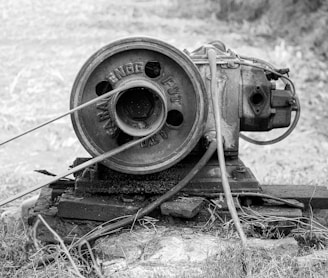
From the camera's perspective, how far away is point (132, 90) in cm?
341

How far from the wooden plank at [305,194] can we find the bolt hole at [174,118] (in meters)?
0.79

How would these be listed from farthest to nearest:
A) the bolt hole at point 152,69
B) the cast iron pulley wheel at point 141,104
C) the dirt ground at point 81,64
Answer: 1. the dirt ground at point 81,64
2. the bolt hole at point 152,69
3. the cast iron pulley wheel at point 141,104

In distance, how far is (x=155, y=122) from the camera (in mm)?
3369

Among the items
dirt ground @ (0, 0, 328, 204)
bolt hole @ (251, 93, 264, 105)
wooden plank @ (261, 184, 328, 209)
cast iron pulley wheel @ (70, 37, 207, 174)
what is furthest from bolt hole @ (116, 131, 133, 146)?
dirt ground @ (0, 0, 328, 204)

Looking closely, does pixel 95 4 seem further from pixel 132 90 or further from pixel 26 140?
pixel 132 90

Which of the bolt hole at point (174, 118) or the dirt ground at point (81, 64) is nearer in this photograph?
the bolt hole at point (174, 118)

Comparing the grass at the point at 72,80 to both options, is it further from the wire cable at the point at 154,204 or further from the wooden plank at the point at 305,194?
the wooden plank at the point at 305,194

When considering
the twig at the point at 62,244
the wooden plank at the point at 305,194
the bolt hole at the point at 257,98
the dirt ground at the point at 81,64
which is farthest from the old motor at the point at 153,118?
the dirt ground at the point at 81,64

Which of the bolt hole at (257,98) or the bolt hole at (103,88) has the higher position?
the bolt hole at (103,88)

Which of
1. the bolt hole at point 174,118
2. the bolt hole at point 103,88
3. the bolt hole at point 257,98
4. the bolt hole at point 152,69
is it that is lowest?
the bolt hole at point 174,118

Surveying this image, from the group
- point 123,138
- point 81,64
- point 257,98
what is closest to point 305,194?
point 257,98

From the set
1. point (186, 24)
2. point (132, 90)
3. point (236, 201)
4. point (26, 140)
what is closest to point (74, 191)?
point (132, 90)

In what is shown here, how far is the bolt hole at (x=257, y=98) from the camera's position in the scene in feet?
12.2

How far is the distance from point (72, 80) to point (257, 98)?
18.2 feet
